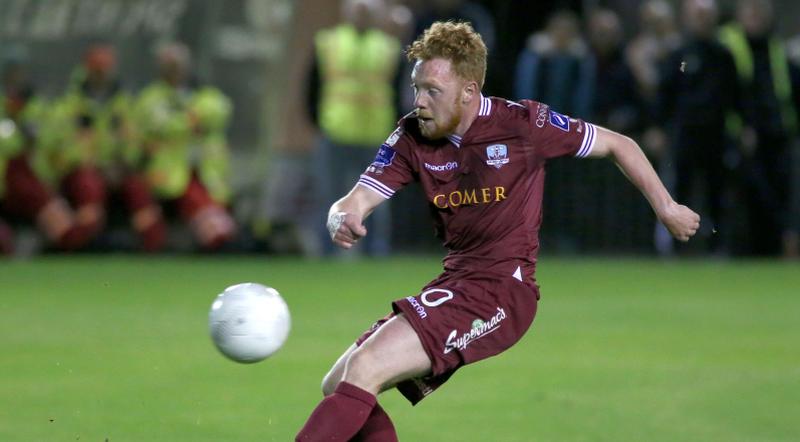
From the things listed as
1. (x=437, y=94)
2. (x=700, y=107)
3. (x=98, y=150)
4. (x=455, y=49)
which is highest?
→ (x=455, y=49)

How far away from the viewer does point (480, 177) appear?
579cm

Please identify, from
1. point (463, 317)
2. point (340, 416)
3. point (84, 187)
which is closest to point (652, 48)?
point (84, 187)

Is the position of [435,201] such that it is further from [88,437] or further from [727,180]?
[727,180]

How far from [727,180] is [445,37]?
1174 cm

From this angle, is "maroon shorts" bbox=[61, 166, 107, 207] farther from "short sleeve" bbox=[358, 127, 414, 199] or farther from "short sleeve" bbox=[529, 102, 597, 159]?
"short sleeve" bbox=[529, 102, 597, 159]

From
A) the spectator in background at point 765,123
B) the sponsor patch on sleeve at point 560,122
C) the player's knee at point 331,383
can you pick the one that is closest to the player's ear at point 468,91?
the sponsor patch on sleeve at point 560,122

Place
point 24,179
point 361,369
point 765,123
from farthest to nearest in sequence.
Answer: point 24,179 < point 765,123 < point 361,369

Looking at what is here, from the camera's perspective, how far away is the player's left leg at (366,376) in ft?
17.1

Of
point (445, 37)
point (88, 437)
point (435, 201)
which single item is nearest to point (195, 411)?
point (88, 437)

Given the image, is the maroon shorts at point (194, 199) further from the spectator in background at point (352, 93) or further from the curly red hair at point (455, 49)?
the curly red hair at point (455, 49)

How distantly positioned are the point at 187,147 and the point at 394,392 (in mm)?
9403

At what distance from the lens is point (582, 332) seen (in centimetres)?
1103

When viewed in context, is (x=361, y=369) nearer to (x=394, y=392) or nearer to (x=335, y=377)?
(x=335, y=377)

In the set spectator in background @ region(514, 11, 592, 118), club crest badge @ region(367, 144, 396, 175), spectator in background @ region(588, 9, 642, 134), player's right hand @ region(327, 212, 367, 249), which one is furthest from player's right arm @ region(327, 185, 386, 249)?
spectator in background @ region(588, 9, 642, 134)
